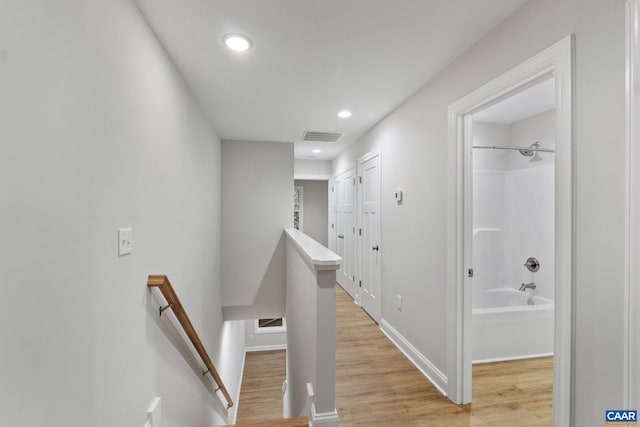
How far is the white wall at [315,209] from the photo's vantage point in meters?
7.62

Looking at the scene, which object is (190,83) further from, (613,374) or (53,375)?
(613,374)

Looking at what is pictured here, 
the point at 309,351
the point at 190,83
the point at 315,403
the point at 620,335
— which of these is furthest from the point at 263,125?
the point at 620,335

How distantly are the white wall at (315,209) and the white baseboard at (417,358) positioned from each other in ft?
15.0

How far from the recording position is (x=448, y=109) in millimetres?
2021

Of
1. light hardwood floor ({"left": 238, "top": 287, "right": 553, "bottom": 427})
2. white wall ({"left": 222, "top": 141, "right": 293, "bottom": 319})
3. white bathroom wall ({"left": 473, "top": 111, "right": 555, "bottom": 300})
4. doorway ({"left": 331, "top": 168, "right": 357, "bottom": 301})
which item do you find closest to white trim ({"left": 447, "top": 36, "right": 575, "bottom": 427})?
light hardwood floor ({"left": 238, "top": 287, "right": 553, "bottom": 427})

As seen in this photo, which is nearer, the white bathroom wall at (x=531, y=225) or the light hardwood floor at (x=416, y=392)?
the light hardwood floor at (x=416, y=392)

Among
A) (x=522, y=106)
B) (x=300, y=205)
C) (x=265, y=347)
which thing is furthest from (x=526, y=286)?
(x=300, y=205)

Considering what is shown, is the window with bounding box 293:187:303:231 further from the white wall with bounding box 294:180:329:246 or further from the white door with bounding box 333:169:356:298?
the white door with bounding box 333:169:356:298

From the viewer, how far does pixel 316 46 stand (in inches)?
69.7

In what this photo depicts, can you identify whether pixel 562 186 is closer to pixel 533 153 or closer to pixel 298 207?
pixel 533 153

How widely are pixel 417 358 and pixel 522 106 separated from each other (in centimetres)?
275

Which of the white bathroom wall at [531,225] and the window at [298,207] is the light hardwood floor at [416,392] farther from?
the window at [298,207]

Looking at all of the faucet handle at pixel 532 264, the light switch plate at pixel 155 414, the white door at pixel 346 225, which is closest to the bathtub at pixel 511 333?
the faucet handle at pixel 532 264

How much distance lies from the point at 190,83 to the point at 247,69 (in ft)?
1.93
